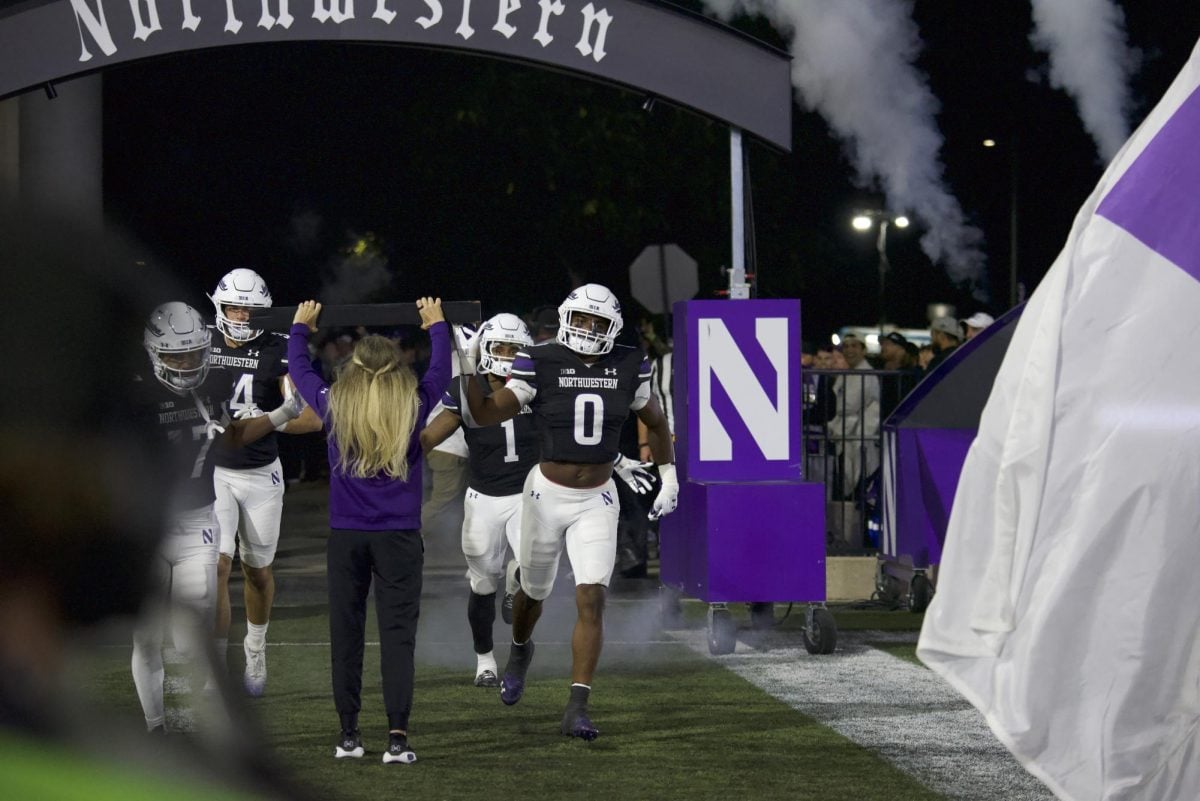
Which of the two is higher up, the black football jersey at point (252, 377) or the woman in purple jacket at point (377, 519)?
the black football jersey at point (252, 377)

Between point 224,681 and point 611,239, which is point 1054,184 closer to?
point 611,239

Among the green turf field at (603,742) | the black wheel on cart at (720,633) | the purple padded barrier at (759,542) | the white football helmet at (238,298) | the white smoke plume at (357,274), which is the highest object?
the white smoke plume at (357,274)

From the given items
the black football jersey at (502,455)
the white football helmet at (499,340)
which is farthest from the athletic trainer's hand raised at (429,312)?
the white football helmet at (499,340)

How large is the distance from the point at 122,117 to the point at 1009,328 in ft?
126

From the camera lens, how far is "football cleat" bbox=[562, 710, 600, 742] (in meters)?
8.35

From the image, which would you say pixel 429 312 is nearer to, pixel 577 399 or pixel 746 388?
pixel 577 399

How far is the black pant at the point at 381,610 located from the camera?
25.9ft

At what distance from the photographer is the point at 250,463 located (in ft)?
31.4

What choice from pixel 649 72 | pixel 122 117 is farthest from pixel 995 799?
pixel 122 117

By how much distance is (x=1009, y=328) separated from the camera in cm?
1252

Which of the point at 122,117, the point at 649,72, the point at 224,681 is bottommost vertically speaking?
the point at 224,681

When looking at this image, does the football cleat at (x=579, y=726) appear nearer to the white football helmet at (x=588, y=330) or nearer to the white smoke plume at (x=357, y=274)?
the white football helmet at (x=588, y=330)

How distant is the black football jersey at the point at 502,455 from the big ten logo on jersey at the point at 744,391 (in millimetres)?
1223

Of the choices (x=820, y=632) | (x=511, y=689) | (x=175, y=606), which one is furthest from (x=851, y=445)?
(x=175, y=606)
